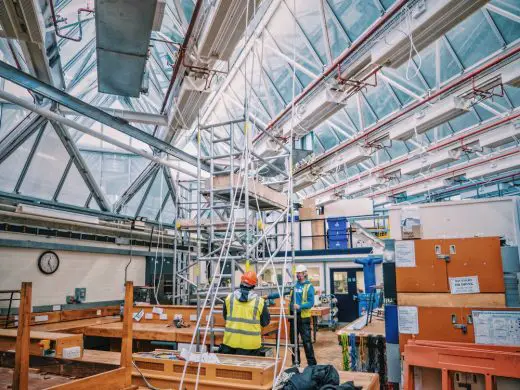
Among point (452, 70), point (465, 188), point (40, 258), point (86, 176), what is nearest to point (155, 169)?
point (86, 176)

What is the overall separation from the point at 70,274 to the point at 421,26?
8.18m

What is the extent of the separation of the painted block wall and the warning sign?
7.21m

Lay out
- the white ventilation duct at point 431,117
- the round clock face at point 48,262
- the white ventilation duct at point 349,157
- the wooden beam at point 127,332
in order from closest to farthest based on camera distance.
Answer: the wooden beam at point 127,332
the white ventilation duct at point 431,117
the round clock face at point 48,262
the white ventilation duct at point 349,157

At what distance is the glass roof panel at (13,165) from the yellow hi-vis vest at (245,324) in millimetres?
5436

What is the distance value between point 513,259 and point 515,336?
79cm

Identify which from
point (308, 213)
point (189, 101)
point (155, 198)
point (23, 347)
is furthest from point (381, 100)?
point (23, 347)

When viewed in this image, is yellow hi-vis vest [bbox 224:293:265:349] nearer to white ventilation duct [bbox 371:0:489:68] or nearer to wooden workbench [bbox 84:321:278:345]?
wooden workbench [bbox 84:321:278:345]

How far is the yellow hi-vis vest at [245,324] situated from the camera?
4.36 m

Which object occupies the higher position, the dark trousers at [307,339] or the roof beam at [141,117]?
the roof beam at [141,117]

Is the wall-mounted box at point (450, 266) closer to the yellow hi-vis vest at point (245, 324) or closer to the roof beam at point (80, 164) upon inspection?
the yellow hi-vis vest at point (245, 324)

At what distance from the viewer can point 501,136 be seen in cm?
739

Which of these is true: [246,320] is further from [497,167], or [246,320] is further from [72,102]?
[497,167]

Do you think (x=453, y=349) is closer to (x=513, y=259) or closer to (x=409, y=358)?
(x=409, y=358)

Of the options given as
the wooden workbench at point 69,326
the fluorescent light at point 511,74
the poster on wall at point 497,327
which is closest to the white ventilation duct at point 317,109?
the fluorescent light at point 511,74
